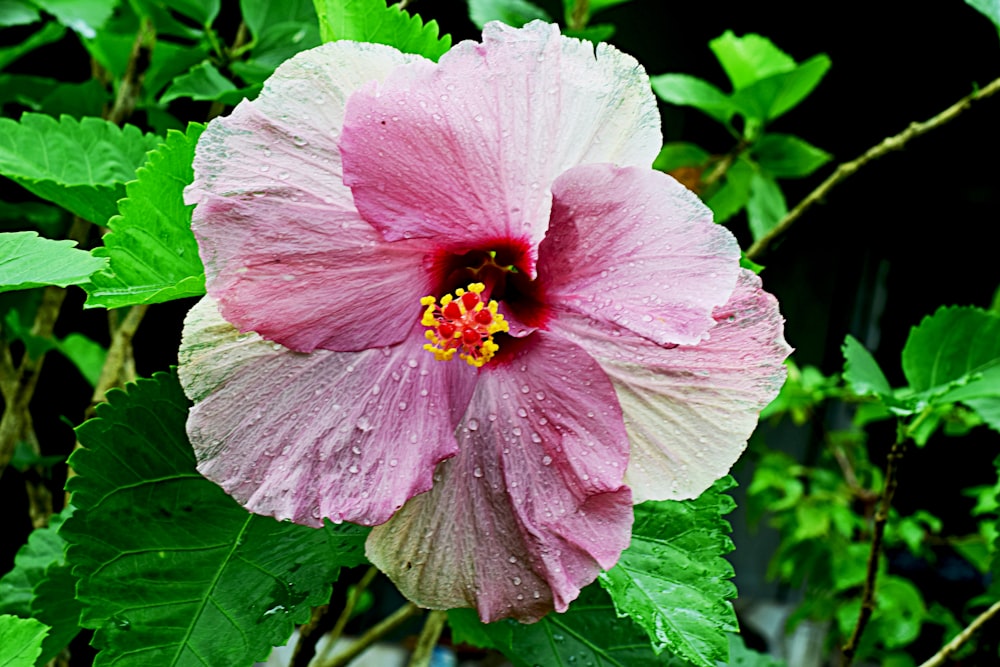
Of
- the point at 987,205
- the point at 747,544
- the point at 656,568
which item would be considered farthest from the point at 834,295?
the point at 656,568

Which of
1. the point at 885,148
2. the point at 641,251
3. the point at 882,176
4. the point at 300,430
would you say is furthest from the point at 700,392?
the point at 882,176

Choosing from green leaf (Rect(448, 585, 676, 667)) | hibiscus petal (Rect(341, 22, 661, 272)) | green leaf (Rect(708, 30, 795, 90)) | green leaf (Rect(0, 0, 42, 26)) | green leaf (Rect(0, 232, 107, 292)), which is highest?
hibiscus petal (Rect(341, 22, 661, 272))

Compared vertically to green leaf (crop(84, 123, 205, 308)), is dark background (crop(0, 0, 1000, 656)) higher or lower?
lower

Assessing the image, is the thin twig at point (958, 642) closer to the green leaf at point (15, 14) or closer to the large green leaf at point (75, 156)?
the large green leaf at point (75, 156)

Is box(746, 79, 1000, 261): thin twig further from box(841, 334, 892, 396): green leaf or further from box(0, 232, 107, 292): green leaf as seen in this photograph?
box(0, 232, 107, 292): green leaf

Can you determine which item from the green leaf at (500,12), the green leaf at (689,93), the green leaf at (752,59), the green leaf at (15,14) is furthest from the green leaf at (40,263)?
the green leaf at (752,59)

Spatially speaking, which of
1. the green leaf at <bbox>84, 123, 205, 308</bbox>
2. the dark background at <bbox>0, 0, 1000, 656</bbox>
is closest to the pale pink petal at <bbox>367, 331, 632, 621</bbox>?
the green leaf at <bbox>84, 123, 205, 308</bbox>

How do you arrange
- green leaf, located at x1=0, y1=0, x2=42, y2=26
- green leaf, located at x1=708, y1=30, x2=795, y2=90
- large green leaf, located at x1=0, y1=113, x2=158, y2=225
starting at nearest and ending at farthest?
large green leaf, located at x1=0, y1=113, x2=158, y2=225
green leaf, located at x1=0, y1=0, x2=42, y2=26
green leaf, located at x1=708, y1=30, x2=795, y2=90
